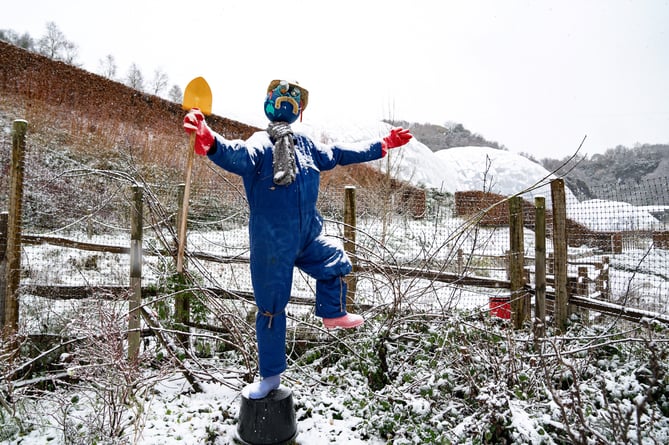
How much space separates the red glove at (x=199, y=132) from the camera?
1.60 meters

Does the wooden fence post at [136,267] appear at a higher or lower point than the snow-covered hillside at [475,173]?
lower

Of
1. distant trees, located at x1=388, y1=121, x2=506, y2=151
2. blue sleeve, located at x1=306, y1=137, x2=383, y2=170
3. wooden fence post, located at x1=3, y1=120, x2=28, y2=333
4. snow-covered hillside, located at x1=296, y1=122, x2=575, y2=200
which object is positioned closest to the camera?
blue sleeve, located at x1=306, y1=137, x2=383, y2=170

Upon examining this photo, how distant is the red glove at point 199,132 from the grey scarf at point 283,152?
1.18 feet

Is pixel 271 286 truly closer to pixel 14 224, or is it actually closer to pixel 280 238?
pixel 280 238

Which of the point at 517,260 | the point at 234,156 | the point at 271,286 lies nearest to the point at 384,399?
the point at 271,286

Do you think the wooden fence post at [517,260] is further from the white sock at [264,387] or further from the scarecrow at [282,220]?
the white sock at [264,387]

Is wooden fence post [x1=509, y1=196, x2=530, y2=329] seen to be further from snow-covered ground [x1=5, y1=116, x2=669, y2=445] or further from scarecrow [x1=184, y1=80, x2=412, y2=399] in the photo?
scarecrow [x1=184, y1=80, x2=412, y2=399]

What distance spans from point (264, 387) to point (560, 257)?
133 inches

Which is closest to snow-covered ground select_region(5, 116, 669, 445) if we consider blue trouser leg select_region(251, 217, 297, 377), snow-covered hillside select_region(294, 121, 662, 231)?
snow-covered hillside select_region(294, 121, 662, 231)

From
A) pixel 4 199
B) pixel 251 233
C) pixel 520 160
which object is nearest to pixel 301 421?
pixel 251 233

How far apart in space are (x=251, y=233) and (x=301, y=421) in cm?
154

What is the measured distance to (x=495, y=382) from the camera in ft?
8.04

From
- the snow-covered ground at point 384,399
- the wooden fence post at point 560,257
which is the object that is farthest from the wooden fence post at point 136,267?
the wooden fence post at point 560,257

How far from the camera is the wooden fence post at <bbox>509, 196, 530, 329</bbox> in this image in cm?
413
